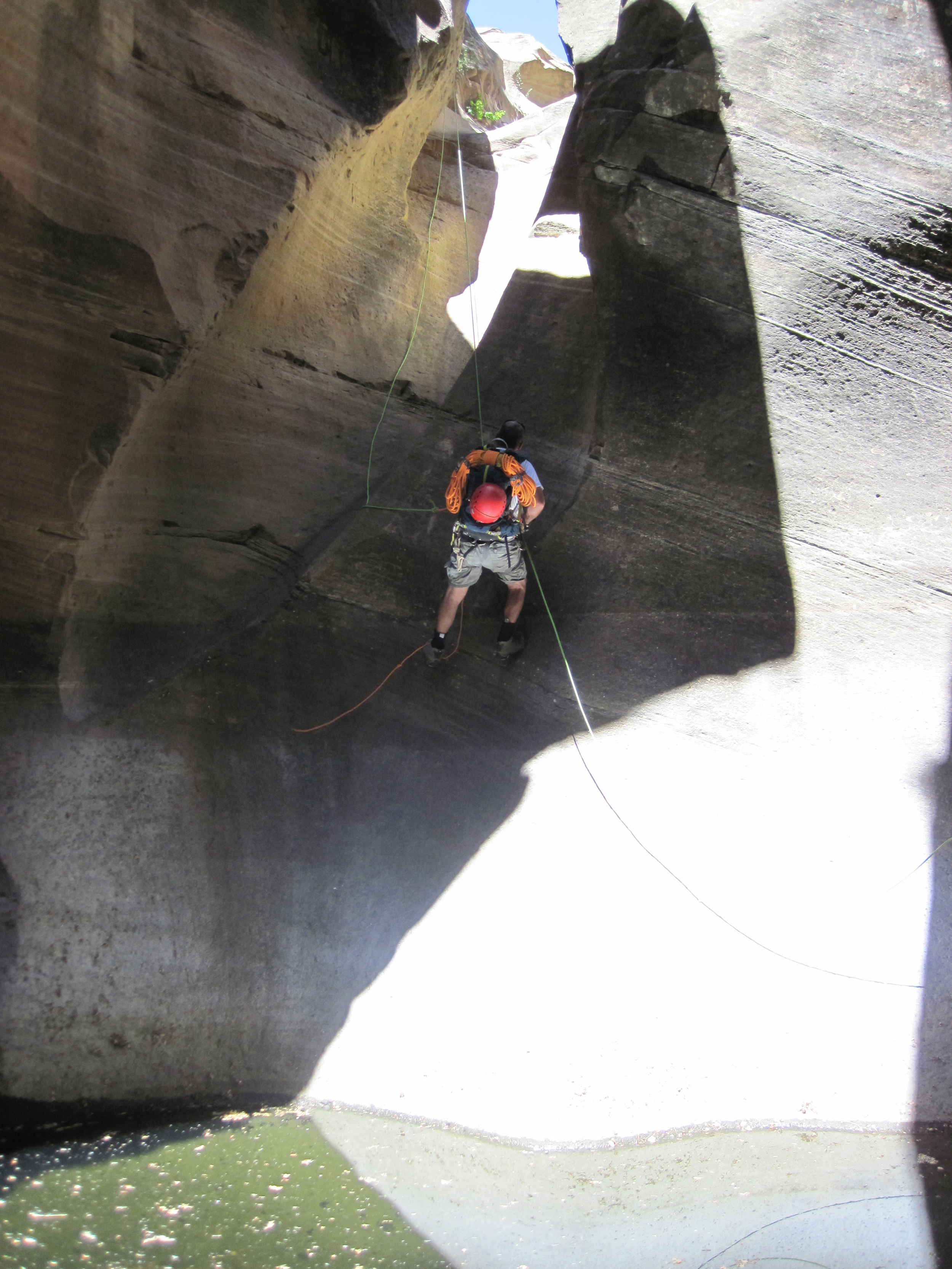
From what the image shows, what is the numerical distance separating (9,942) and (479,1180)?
2.40 m

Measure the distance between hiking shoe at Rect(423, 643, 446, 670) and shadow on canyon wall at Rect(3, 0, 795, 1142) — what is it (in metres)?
0.11

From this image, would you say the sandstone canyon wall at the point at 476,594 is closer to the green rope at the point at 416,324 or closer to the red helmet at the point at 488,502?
the green rope at the point at 416,324

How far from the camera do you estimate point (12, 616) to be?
4012 mm

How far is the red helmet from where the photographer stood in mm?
3496

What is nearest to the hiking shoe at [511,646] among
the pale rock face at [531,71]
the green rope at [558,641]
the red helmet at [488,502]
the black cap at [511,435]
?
the green rope at [558,641]

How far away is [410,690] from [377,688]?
18 centimetres

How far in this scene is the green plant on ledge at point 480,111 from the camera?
10.8 m

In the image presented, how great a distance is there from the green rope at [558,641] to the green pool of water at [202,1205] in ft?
7.80

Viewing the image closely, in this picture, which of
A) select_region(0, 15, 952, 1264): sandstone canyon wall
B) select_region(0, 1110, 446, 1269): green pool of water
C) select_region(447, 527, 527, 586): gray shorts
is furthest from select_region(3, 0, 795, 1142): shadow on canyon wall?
select_region(447, 527, 527, 586): gray shorts

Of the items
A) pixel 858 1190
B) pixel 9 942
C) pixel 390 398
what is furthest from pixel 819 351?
pixel 9 942

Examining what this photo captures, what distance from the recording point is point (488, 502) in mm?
3502

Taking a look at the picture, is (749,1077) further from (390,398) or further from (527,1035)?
(390,398)

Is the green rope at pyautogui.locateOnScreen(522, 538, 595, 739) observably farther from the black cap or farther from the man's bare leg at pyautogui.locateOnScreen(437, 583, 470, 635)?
the black cap

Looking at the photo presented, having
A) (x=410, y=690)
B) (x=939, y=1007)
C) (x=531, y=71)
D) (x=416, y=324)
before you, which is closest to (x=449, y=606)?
(x=410, y=690)
